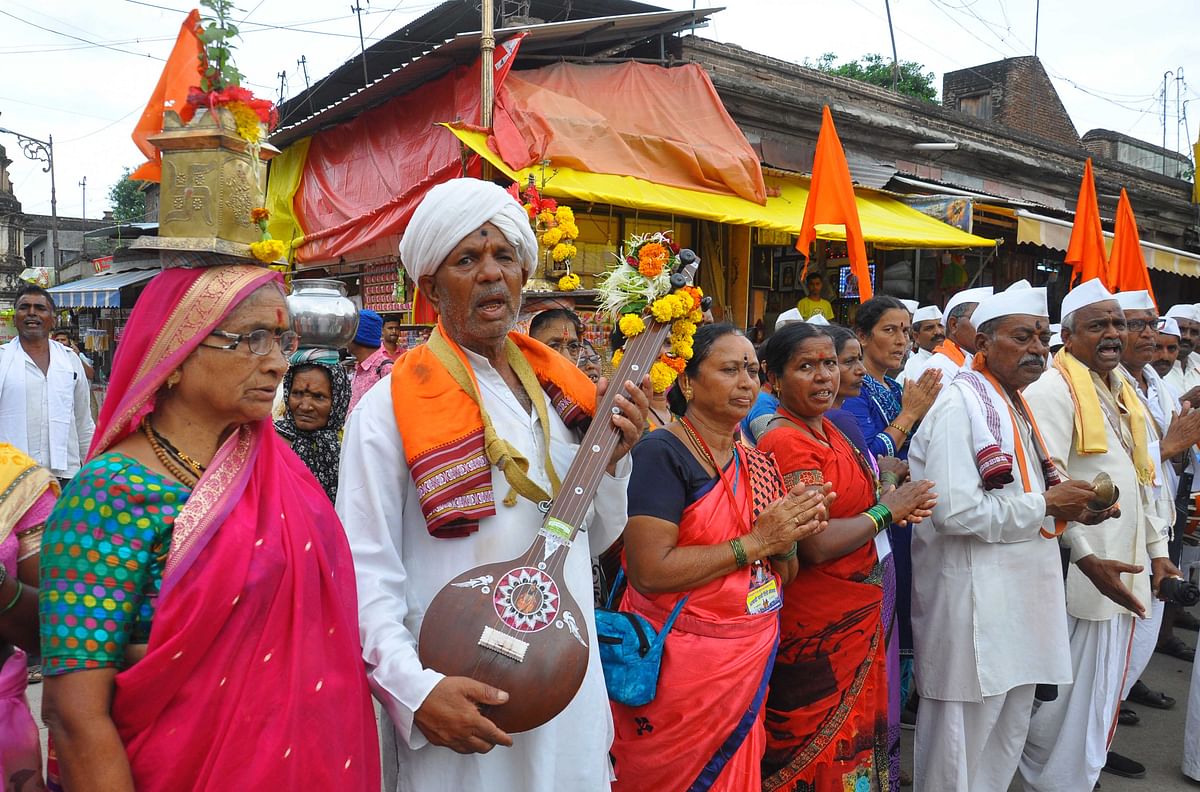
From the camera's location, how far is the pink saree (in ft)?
5.04

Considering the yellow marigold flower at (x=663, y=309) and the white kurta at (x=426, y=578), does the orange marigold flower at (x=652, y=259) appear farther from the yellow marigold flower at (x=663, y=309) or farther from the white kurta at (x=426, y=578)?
the white kurta at (x=426, y=578)

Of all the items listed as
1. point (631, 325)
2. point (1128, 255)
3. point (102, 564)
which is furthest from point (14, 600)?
point (1128, 255)

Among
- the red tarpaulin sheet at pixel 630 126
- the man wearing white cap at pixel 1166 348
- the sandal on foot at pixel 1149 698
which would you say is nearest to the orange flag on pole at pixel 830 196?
the red tarpaulin sheet at pixel 630 126

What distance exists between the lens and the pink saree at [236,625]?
1535 mm

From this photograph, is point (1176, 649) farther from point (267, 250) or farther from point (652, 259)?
point (267, 250)

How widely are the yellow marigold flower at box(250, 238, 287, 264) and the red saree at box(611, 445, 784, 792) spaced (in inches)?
59.7

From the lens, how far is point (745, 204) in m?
8.84

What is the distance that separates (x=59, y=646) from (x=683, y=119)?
8.58 metres

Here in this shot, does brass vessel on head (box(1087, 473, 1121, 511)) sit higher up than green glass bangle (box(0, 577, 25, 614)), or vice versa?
green glass bangle (box(0, 577, 25, 614))

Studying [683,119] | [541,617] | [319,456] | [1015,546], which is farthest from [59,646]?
[683,119]

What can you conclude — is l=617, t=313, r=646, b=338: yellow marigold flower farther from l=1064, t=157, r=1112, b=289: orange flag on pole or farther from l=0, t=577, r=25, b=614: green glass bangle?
l=1064, t=157, r=1112, b=289: orange flag on pole

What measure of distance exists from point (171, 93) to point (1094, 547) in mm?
4114

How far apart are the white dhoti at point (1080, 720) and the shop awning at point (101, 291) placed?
15238 mm

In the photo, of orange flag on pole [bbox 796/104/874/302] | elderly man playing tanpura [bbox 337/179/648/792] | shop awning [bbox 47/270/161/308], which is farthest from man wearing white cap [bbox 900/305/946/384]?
shop awning [bbox 47/270/161/308]
